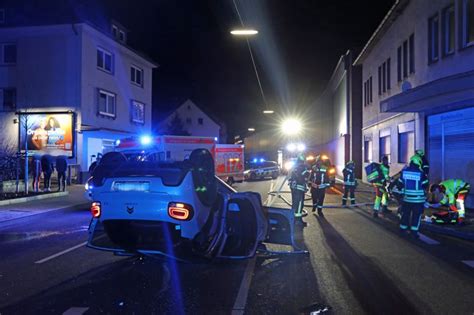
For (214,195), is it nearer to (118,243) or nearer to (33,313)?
(118,243)

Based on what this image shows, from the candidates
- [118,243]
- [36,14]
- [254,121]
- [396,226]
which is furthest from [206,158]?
[254,121]

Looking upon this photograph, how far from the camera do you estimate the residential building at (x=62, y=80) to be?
81.9 ft

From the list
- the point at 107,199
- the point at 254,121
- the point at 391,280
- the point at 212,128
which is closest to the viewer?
the point at 107,199

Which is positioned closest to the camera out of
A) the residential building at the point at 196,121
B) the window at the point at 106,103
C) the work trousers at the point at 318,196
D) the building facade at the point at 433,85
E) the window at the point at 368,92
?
the work trousers at the point at 318,196

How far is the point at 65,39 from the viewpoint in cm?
2525

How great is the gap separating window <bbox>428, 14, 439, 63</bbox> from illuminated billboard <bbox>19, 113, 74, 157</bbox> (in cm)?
1756

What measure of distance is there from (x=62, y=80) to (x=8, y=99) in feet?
13.5

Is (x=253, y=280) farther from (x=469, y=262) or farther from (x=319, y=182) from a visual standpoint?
(x=319, y=182)

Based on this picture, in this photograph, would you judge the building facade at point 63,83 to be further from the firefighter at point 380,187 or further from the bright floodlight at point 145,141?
the firefighter at point 380,187

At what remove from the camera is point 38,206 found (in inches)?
590

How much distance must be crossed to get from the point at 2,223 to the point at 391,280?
9.58m

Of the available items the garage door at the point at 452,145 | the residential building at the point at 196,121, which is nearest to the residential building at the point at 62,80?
the garage door at the point at 452,145

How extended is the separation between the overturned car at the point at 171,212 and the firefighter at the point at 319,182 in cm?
673

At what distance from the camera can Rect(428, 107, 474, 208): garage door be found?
562 inches
